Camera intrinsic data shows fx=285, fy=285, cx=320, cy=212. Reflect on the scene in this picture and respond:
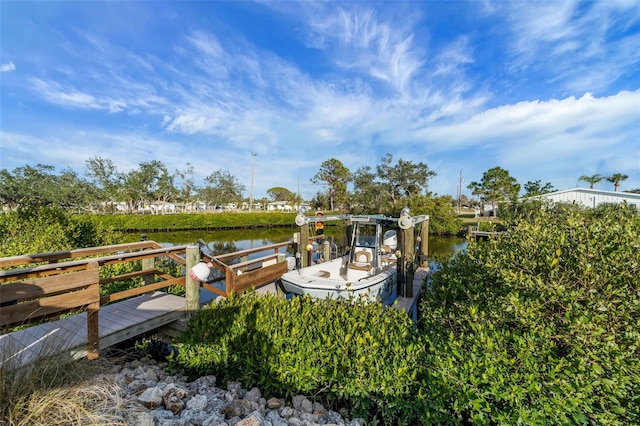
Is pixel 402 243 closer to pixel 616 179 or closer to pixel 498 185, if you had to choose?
pixel 498 185

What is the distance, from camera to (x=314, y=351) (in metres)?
3.05

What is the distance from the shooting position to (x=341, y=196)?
45781mm

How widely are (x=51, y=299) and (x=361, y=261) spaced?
5.90 meters

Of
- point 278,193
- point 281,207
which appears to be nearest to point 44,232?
point 281,207

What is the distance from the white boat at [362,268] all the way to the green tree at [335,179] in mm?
37711

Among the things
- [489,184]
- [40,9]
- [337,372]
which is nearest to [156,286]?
[337,372]

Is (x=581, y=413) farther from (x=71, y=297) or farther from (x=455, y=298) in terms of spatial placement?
(x=71, y=297)

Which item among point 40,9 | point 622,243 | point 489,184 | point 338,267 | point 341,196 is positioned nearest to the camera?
point 622,243

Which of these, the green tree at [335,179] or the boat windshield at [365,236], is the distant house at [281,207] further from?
the boat windshield at [365,236]

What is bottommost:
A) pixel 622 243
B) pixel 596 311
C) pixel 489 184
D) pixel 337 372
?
pixel 337 372

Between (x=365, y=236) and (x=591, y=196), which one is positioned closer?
(x=365, y=236)

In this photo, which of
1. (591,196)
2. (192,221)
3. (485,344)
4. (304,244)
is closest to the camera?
(485,344)

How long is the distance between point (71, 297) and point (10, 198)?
5451 centimetres

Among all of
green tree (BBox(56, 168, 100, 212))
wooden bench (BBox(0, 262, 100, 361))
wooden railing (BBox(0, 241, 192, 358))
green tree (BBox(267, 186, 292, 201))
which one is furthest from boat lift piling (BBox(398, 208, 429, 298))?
green tree (BBox(267, 186, 292, 201))
